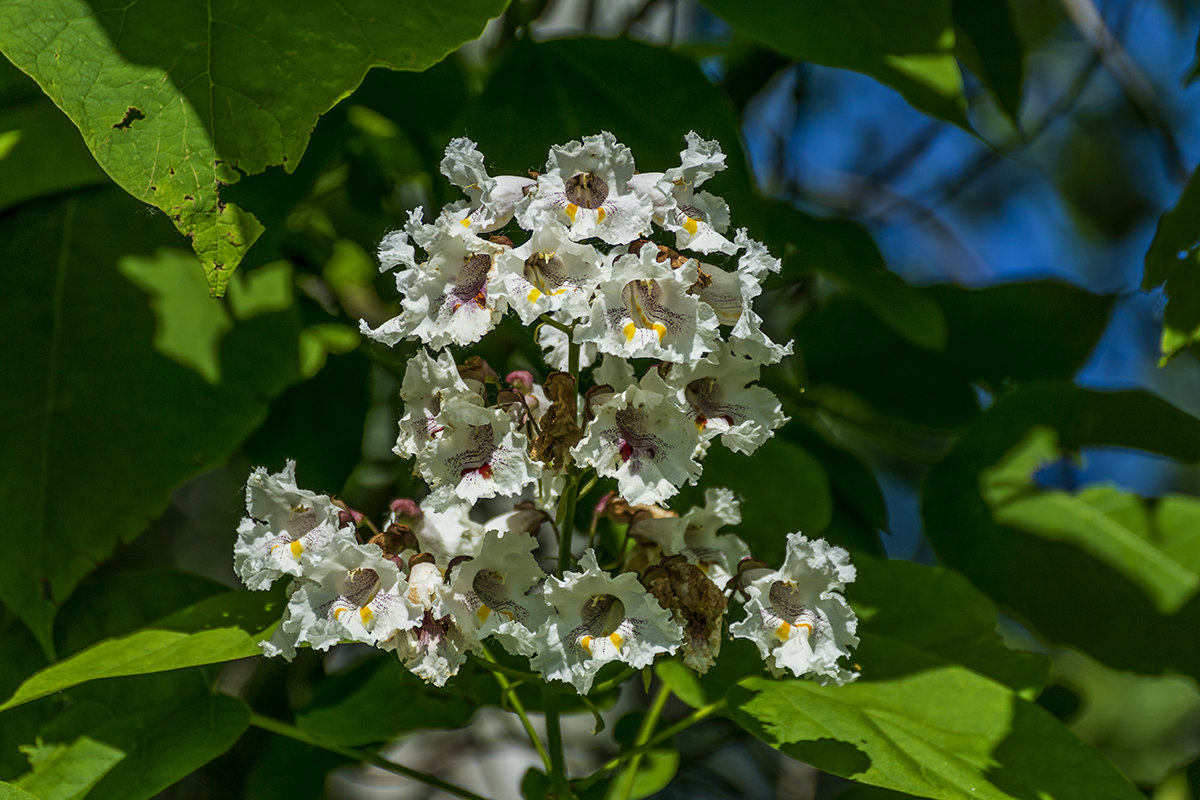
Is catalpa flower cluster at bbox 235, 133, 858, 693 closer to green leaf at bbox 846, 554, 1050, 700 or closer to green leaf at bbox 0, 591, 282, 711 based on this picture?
green leaf at bbox 0, 591, 282, 711

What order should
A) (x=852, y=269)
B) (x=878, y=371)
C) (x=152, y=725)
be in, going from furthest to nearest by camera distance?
(x=878, y=371) → (x=852, y=269) → (x=152, y=725)

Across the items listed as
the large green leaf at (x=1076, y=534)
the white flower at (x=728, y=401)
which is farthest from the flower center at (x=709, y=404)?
the large green leaf at (x=1076, y=534)

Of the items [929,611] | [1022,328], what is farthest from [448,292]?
[1022,328]

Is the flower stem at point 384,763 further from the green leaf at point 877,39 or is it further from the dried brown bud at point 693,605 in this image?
the green leaf at point 877,39

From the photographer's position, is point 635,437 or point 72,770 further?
point 72,770

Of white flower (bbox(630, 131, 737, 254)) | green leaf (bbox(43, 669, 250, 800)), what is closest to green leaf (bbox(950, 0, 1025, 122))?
white flower (bbox(630, 131, 737, 254))

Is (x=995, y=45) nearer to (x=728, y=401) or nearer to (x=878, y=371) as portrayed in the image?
(x=878, y=371)
